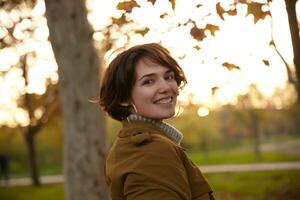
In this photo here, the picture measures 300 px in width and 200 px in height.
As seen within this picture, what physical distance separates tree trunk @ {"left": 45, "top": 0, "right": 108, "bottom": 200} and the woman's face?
13.2ft

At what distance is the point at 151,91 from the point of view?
2156 mm

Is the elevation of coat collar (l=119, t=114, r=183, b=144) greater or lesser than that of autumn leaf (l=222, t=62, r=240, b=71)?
lesser

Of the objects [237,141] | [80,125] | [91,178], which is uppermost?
[80,125]

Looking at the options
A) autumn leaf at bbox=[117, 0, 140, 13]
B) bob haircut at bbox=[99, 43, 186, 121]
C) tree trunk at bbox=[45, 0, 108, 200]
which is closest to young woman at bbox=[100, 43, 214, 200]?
bob haircut at bbox=[99, 43, 186, 121]

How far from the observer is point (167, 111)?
2182 mm

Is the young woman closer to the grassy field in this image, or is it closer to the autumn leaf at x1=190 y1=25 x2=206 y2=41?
the autumn leaf at x1=190 y1=25 x2=206 y2=41

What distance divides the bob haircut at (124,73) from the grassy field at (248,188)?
11287 mm

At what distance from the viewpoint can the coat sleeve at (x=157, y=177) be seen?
1733mm

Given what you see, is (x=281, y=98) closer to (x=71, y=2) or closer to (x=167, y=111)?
(x=71, y=2)

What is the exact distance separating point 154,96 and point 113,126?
1021 inches

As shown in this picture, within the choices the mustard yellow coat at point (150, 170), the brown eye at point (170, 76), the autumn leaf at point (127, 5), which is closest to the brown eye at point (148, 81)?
the brown eye at point (170, 76)

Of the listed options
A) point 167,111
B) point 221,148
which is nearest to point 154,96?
point 167,111

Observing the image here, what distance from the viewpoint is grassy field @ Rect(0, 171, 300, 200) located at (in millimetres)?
13789

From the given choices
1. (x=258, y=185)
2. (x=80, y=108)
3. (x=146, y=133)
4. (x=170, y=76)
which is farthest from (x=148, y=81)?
(x=258, y=185)
